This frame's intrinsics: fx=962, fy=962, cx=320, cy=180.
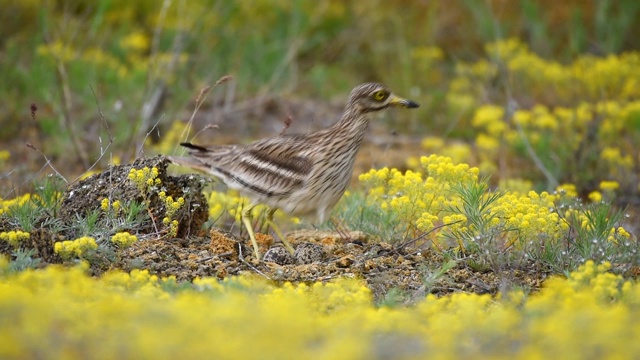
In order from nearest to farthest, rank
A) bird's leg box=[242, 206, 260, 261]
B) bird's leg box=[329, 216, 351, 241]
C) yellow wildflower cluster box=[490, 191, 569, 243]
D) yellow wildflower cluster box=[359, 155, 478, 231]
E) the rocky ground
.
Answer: the rocky ground < yellow wildflower cluster box=[490, 191, 569, 243] < bird's leg box=[242, 206, 260, 261] < yellow wildflower cluster box=[359, 155, 478, 231] < bird's leg box=[329, 216, 351, 241]

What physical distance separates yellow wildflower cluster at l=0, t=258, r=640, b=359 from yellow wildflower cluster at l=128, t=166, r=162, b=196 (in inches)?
47.1

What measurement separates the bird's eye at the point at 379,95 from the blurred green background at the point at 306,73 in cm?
252

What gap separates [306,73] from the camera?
12234 millimetres

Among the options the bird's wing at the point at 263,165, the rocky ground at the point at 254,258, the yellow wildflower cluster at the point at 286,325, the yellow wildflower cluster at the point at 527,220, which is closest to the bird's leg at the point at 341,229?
the rocky ground at the point at 254,258

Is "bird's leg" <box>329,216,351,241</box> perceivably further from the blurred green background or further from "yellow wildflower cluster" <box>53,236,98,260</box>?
the blurred green background

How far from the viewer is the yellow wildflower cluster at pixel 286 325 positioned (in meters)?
2.88

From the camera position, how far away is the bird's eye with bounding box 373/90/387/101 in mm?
5680

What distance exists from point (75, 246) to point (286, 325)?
195cm

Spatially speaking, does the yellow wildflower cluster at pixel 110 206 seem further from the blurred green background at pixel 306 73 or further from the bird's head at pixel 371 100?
the blurred green background at pixel 306 73

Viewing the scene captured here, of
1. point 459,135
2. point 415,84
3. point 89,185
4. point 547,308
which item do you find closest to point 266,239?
point 89,185

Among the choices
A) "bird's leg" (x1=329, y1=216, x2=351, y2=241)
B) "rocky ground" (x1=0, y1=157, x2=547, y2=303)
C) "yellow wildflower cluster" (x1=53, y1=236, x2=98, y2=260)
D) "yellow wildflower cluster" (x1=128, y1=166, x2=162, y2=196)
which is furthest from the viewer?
"bird's leg" (x1=329, y1=216, x2=351, y2=241)

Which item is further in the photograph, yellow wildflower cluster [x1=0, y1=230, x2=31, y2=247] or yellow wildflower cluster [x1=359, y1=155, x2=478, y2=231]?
yellow wildflower cluster [x1=359, y1=155, x2=478, y2=231]

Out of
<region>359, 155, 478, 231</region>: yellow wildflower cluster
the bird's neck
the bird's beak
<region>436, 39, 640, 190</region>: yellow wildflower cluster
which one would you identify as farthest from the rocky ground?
<region>436, 39, 640, 190</region>: yellow wildflower cluster

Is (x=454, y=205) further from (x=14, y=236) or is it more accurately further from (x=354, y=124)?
(x=14, y=236)
